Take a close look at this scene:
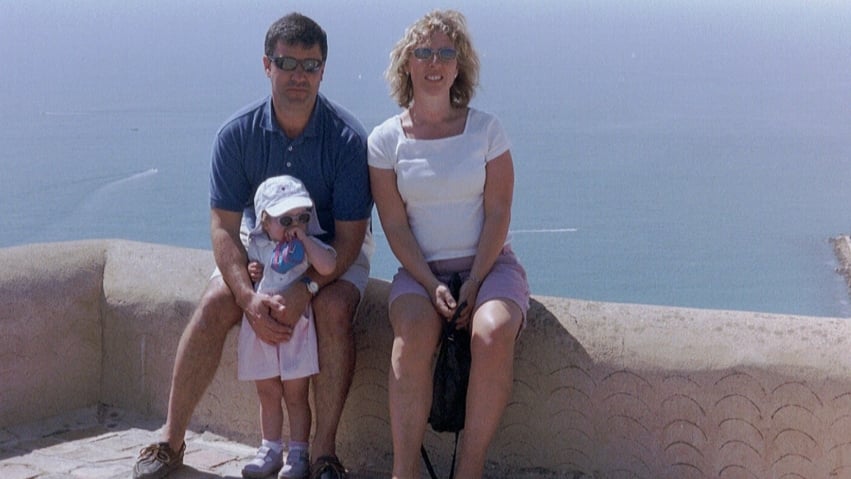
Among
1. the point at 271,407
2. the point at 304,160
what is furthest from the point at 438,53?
the point at 271,407

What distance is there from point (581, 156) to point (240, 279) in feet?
216

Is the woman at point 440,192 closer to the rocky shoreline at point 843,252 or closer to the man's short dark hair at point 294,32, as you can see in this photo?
the man's short dark hair at point 294,32

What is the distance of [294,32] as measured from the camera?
4215 millimetres

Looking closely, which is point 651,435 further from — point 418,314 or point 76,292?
point 76,292

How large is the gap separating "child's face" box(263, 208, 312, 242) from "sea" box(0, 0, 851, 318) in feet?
9.14

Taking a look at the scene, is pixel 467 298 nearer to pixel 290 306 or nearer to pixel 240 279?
pixel 290 306

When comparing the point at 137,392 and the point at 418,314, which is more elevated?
the point at 418,314

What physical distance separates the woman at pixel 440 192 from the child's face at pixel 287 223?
0.27 meters

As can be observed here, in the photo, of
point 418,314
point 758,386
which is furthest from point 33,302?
point 758,386

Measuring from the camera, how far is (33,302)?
4688mm

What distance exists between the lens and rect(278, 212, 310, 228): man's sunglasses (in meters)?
4.07

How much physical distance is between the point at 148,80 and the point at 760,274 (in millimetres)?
69566

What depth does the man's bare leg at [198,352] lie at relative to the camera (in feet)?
13.6

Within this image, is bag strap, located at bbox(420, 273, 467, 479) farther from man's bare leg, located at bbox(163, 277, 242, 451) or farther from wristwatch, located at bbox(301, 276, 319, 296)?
man's bare leg, located at bbox(163, 277, 242, 451)
